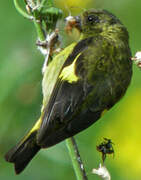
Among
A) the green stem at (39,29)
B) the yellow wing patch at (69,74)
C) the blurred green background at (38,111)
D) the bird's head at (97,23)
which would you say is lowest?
the blurred green background at (38,111)

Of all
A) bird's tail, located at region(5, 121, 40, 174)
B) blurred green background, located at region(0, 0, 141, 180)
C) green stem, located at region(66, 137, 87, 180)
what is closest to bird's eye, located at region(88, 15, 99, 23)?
blurred green background, located at region(0, 0, 141, 180)

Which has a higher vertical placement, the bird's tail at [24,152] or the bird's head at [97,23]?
the bird's head at [97,23]

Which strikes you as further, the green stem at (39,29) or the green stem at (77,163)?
the green stem at (39,29)

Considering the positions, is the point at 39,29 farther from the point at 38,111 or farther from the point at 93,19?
the point at 38,111

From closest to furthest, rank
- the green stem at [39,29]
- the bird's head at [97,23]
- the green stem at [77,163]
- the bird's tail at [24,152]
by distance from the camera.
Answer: the green stem at [77,163] → the green stem at [39,29] → the bird's tail at [24,152] → the bird's head at [97,23]

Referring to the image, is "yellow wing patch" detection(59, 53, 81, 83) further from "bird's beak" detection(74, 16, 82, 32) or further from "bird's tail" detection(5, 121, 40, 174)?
"bird's beak" detection(74, 16, 82, 32)

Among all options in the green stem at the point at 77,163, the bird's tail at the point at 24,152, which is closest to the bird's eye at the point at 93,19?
the bird's tail at the point at 24,152

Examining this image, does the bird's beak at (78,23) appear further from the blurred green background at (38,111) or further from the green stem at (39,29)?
the green stem at (39,29)
